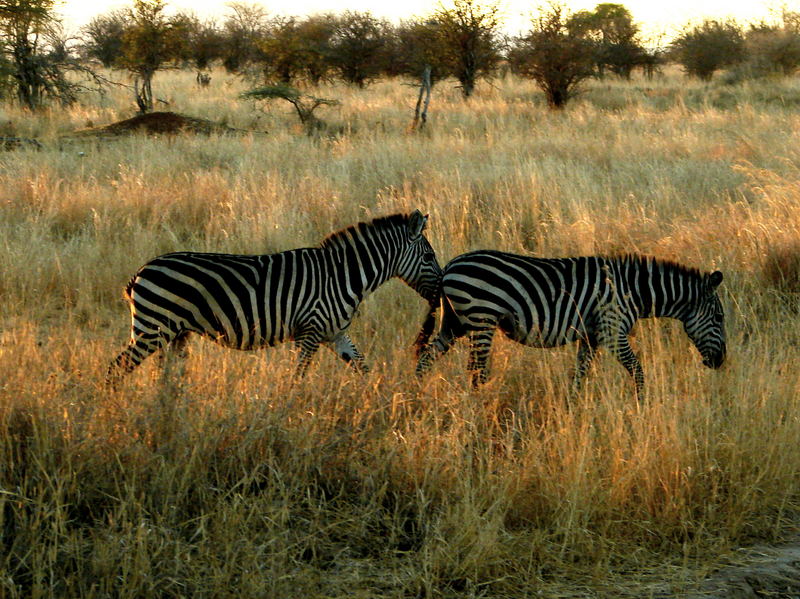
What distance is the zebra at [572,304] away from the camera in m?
4.90

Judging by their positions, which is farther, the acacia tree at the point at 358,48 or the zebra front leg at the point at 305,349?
the acacia tree at the point at 358,48

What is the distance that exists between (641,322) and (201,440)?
3364 mm

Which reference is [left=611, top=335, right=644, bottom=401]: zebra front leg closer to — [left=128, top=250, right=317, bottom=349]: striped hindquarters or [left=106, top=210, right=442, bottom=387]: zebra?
[left=106, top=210, right=442, bottom=387]: zebra

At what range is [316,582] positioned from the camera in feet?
10.5

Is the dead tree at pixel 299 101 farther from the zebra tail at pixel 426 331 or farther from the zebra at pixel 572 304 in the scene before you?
the zebra at pixel 572 304

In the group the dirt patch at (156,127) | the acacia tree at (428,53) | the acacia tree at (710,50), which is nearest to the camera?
the dirt patch at (156,127)

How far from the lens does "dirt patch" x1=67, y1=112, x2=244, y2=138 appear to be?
1519 cm

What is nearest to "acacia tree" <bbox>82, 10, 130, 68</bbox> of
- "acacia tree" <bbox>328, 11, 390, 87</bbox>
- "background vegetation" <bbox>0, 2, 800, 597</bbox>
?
"acacia tree" <bbox>328, 11, 390, 87</bbox>

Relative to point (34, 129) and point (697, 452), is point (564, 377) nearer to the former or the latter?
point (697, 452)

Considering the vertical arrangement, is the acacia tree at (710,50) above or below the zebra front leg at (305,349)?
above

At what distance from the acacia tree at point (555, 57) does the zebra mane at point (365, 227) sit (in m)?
15.8

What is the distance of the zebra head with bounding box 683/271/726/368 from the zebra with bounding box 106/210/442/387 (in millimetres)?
1670

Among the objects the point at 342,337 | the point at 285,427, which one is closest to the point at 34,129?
the point at 342,337

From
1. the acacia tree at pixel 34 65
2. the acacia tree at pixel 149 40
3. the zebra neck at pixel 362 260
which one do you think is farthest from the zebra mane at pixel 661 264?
the acacia tree at pixel 149 40
